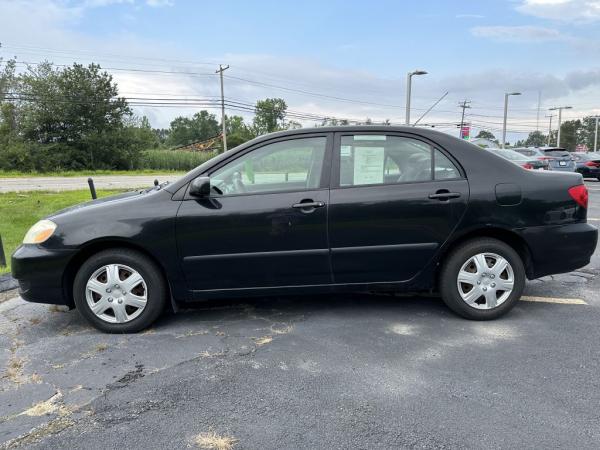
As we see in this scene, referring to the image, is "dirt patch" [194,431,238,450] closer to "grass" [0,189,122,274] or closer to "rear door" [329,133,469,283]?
"rear door" [329,133,469,283]

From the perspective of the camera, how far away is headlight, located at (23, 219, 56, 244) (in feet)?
12.0

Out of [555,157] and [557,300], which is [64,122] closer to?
[555,157]

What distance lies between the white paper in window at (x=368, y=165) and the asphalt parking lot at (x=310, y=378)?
3.86 feet

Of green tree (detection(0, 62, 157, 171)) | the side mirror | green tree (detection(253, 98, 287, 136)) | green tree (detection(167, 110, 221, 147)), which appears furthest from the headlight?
green tree (detection(167, 110, 221, 147))

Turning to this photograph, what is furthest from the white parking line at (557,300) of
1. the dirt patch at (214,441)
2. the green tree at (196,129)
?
the green tree at (196,129)

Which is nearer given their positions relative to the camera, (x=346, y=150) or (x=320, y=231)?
(x=320, y=231)

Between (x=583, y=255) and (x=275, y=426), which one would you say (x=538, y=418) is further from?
(x=583, y=255)

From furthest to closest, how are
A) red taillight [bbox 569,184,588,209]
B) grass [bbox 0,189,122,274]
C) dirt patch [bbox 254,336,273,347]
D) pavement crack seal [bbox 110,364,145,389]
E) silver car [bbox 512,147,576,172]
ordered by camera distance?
silver car [bbox 512,147,576,172] < grass [bbox 0,189,122,274] < red taillight [bbox 569,184,588,209] < dirt patch [bbox 254,336,273,347] < pavement crack seal [bbox 110,364,145,389]

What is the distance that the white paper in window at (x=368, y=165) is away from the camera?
3778 mm

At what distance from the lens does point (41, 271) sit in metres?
3.65

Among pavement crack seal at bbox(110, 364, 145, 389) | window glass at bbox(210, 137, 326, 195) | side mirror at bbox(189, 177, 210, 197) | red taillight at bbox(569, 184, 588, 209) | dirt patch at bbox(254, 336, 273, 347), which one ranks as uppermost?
window glass at bbox(210, 137, 326, 195)

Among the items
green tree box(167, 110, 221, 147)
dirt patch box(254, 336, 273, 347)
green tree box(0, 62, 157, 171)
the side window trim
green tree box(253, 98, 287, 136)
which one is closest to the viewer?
dirt patch box(254, 336, 273, 347)

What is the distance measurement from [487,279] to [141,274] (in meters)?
2.76

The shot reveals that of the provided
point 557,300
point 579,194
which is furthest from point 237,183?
point 557,300
